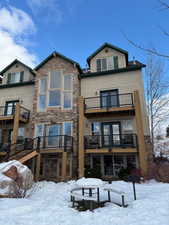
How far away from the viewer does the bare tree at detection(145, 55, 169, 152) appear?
18.9m

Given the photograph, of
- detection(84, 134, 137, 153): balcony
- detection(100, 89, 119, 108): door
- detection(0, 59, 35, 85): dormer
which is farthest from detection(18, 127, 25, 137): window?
detection(100, 89, 119, 108): door

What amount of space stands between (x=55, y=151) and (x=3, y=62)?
47.4ft

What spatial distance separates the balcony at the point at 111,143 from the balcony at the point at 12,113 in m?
6.69

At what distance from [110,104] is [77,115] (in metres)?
3.26

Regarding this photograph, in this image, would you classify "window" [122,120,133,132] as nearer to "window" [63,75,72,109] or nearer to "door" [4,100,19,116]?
"window" [63,75,72,109]

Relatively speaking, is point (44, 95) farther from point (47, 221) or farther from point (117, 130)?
point (47, 221)

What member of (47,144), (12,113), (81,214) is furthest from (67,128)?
(81,214)

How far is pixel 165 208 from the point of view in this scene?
5172mm

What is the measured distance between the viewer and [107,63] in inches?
627

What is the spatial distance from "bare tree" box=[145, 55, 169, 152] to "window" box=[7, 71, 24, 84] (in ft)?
50.2

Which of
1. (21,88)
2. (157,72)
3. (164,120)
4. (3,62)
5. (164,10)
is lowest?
(164,120)

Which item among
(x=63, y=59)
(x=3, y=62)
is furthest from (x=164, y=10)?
(x=3, y=62)

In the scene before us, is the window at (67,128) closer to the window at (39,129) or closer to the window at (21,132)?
the window at (39,129)

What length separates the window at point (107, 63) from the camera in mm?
15723
